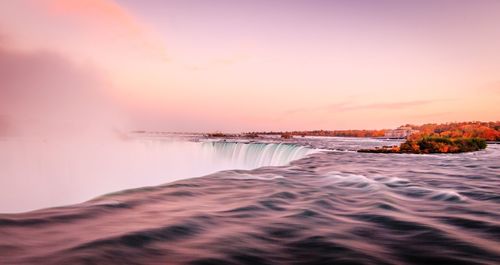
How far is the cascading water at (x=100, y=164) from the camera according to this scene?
95.0ft

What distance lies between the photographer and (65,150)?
46.8m

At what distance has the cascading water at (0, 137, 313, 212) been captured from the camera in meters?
29.0

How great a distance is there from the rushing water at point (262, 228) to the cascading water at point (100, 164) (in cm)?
1925

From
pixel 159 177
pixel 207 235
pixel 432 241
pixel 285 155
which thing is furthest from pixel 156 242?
pixel 159 177

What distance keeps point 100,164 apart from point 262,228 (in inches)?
1464

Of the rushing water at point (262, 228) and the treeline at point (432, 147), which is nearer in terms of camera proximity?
the rushing water at point (262, 228)

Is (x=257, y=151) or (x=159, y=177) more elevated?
(x=257, y=151)

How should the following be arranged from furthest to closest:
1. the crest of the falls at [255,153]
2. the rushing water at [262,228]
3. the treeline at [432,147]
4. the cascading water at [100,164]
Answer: the treeline at [432,147]
the crest of the falls at [255,153]
the cascading water at [100,164]
the rushing water at [262,228]

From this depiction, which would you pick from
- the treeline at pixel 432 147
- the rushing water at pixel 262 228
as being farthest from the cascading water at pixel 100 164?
the rushing water at pixel 262 228

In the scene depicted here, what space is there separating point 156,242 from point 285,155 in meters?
27.9

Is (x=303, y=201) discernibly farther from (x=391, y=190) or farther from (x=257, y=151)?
(x=257, y=151)

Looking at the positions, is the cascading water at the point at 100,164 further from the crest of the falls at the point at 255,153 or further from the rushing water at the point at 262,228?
the rushing water at the point at 262,228

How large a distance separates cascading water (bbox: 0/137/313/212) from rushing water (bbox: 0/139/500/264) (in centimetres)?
1925

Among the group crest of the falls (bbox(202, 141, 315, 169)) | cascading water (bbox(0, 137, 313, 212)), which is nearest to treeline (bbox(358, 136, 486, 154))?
crest of the falls (bbox(202, 141, 315, 169))
